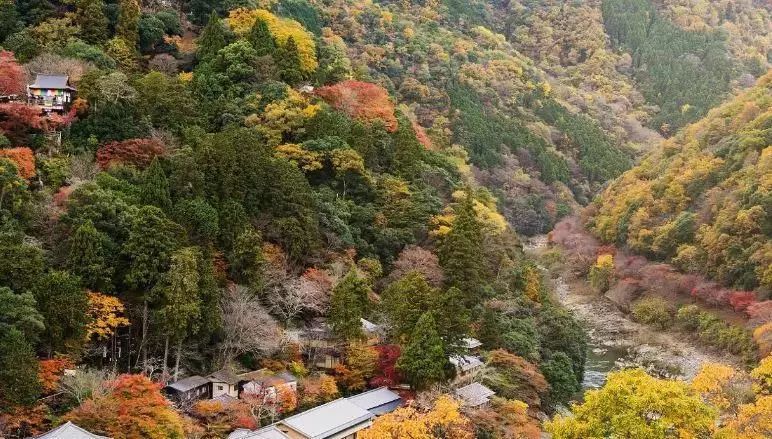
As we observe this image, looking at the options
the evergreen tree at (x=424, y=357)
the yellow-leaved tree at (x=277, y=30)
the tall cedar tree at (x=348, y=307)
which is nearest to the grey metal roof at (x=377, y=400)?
the evergreen tree at (x=424, y=357)

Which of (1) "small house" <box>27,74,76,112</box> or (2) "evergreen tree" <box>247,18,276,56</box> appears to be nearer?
(1) "small house" <box>27,74,76,112</box>

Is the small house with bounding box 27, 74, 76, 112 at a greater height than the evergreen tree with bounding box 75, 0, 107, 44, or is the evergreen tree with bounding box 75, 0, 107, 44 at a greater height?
the evergreen tree with bounding box 75, 0, 107, 44

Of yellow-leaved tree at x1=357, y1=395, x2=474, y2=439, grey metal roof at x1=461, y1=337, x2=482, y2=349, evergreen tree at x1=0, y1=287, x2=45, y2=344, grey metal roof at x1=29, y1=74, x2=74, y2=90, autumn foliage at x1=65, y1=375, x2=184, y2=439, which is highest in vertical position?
grey metal roof at x1=29, y1=74, x2=74, y2=90

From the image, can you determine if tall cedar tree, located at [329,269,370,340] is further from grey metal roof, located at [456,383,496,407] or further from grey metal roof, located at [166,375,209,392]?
grey metal roof, located at [166,375,209,392]

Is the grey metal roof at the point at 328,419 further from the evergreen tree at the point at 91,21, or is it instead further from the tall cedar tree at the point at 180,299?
the evergreen tree at the point at 91,21

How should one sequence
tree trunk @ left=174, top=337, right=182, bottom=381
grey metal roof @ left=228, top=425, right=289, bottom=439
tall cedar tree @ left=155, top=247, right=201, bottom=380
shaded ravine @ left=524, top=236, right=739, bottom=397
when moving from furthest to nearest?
1. shaded ravine @ left=524, top=236, right=739, bottom=397
2. tree trunk @ left=174, top=337, right=182, bottom=381
3. tall cedar tree @ left=155, top=247, right=201, bottom=380
4. grey metal roof @ left=228, top=425, right=289, bottom=439

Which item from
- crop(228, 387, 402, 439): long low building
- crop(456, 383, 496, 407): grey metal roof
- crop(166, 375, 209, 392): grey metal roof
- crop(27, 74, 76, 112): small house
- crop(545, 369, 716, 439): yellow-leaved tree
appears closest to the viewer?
crop(545, 369, 716, 439): yellow-leaved tree

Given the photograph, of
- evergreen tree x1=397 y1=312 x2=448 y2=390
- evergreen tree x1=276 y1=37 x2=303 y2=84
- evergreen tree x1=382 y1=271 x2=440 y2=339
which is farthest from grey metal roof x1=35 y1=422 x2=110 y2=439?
evergreen tree x1=276 y1=37 x2=303 y2=84
